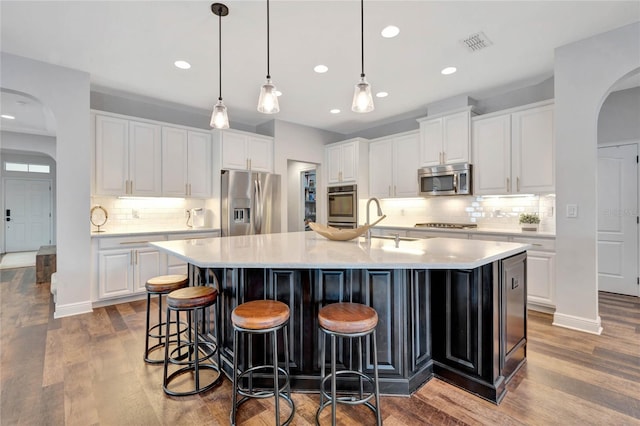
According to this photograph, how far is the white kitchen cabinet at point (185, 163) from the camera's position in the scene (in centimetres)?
435

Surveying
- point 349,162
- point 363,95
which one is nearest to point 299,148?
point 349,162

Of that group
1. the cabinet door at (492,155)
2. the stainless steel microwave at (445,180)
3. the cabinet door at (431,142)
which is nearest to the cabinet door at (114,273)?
the stainless steel microwave at (445,180)

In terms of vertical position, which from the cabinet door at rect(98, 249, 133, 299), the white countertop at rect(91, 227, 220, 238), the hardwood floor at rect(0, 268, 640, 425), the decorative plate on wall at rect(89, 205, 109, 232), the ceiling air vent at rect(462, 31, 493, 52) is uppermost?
the ceiling air vent at rect(462, 31, 493, 52)

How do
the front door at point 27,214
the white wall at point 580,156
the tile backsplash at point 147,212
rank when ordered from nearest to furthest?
the white wall at point 580,156 < the tile backsplash at point 147,212 < the front door at point 27,214

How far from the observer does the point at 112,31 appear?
2.66 metres

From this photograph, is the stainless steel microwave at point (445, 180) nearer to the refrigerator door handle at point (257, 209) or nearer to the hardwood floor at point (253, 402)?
the hardwood floor at point (253, 402)

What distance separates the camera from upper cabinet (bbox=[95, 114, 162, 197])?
380 centimetres

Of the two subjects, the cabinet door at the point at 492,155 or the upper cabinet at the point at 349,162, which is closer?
the cabinet door at the point at 492,155

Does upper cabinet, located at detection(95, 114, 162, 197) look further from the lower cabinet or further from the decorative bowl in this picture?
the decorative bowl

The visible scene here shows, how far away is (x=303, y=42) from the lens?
2861mm

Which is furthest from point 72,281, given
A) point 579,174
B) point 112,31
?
point 579,174

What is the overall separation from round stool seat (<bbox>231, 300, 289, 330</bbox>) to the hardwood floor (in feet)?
1.89

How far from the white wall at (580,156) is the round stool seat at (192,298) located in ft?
10.8

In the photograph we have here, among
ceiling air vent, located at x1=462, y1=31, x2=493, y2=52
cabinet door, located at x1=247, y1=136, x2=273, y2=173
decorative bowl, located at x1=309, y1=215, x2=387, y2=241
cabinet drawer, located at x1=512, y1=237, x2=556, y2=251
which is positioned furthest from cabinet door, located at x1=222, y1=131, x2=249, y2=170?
cabinet drawer, located at x1=512, y1=237, x2=556, y2=251
